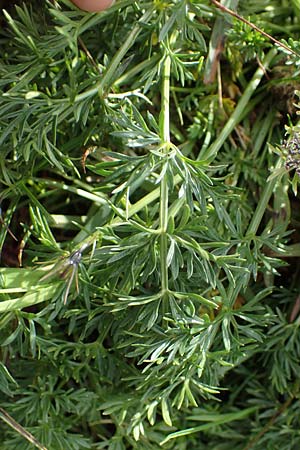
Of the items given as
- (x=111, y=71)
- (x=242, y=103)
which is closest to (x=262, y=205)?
(x=242, y=103)

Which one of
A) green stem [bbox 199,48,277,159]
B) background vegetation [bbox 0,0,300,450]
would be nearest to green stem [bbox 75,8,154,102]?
background vegetation [bbox 0,0,300,450]

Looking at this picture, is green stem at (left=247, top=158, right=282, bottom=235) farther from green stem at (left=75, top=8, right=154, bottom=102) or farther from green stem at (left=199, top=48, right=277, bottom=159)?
green stem at (left=75, top=8, right=154, bottom=102)

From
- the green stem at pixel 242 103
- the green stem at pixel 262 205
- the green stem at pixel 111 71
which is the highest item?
the green stem at pixel 111 71

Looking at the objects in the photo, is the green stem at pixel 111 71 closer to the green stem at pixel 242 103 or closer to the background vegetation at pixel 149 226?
the background vegetation at pixel 149 226

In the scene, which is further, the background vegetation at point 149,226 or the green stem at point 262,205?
the green stem at point 262,205

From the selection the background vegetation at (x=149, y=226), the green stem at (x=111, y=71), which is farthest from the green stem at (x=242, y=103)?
the green stem at (x=111, y=71)

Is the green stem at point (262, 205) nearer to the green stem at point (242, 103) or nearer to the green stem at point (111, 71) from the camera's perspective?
the green stem at point (242, 103)

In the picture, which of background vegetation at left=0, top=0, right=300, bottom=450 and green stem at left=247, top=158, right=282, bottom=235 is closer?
background vegetation at left=0, top=0, right=300, bottom=450

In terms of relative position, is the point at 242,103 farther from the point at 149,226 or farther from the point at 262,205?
the point at 149,226

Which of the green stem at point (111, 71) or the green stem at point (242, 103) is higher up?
the green stem at point (111, 71)
